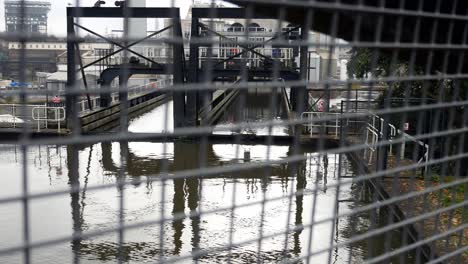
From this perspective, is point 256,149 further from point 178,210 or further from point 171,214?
point 171,214

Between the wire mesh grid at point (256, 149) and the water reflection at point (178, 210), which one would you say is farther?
the water reflection at point (178, 210)

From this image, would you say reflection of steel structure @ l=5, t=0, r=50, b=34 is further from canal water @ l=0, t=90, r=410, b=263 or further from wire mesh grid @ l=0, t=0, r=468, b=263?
canal water @ l=0, t=90, r=410, b=263

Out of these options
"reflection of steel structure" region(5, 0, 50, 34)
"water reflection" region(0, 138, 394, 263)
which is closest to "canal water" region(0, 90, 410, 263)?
"water reflection" region(0, 138, 394, 263)

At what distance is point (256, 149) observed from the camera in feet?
39.3

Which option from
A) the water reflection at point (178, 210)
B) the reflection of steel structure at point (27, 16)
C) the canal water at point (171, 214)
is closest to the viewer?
the reflection of steel structure at point (27, 16)

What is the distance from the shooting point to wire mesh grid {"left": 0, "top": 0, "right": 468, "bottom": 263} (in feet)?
4.39

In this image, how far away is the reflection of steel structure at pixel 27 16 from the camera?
1.10 metres

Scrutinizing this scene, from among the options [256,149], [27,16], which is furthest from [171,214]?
[256,149]

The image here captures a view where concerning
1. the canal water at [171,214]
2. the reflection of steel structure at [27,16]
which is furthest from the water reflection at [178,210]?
the reflection of steel structure at [27,16]

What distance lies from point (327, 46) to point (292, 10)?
175mm

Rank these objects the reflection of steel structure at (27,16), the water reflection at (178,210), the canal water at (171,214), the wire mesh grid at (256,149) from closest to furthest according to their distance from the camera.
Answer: the reflection of steel structure at (27,16)
the wire mesh grid at (256,149)
the canal water at (171,214)
the water reflection at (178,210)

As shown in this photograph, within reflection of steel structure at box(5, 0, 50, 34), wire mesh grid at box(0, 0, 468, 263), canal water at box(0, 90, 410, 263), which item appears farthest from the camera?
canal water at box(0, 90, 410, 263)

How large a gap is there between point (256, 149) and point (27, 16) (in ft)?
35.8

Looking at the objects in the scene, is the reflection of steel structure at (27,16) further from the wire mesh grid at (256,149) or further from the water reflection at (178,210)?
the water reflection at (178,210)
